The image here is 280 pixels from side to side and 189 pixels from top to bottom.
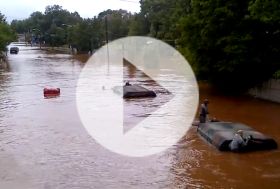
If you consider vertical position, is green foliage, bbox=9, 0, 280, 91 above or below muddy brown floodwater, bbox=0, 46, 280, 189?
above

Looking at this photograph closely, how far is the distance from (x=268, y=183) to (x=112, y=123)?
43.4 ft

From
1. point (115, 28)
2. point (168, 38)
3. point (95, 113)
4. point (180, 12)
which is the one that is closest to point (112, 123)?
point (95, 113)

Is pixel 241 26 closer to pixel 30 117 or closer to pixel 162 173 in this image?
pixel 30 117

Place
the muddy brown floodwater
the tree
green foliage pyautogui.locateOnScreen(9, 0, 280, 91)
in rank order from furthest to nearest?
the tree → green foliage pyautogui.locateOnScreen(9, 0, 280, 91) → the muddy brown floodwater
